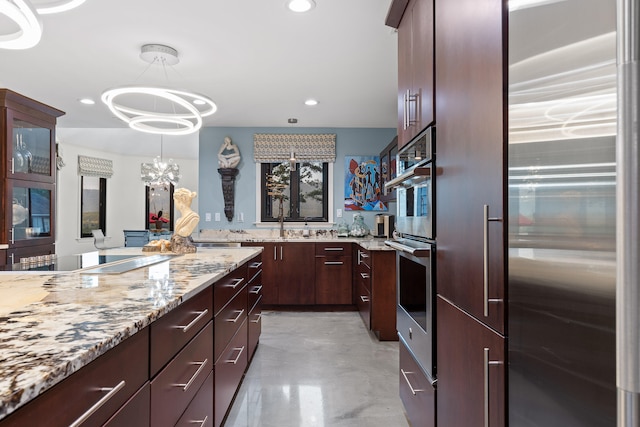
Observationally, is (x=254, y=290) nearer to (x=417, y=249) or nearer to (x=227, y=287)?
(x=227, y=287)

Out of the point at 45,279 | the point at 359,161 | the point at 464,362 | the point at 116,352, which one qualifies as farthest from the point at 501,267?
the point at 359,161

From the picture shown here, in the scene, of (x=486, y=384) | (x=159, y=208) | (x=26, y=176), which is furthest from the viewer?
(x=159, y=208)

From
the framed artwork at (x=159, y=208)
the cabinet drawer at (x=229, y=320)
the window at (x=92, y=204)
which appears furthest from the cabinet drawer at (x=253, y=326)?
the framed artwork at (x=159, y=208)

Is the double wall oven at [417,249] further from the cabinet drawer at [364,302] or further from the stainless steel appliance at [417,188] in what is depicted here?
the cabinet drawer at [364,302]

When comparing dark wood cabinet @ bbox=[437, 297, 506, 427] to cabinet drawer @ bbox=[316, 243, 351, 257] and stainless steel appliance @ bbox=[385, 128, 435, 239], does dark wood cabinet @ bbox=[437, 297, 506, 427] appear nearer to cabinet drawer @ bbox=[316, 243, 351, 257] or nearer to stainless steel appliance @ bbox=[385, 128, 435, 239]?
stainless steel appliance @ bbox=[385, 128, 435, 239]

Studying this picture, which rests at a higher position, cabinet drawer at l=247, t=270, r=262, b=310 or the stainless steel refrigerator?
the stainless steel refrigerator

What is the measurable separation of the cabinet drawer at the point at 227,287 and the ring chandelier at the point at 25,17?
3.98 ft

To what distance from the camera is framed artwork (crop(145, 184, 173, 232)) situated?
971 cm

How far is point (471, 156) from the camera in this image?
3.86ft

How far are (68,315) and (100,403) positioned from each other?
312mm

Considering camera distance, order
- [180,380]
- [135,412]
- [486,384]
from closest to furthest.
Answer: [135,412] < [486,384] < [180,380]

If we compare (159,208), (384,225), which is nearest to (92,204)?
(159,208)

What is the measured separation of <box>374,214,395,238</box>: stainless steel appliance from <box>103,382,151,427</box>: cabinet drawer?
4.05m

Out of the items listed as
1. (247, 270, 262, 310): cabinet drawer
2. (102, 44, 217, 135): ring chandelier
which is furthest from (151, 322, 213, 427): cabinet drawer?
(102, 44, 217, 135): ring chandelier
